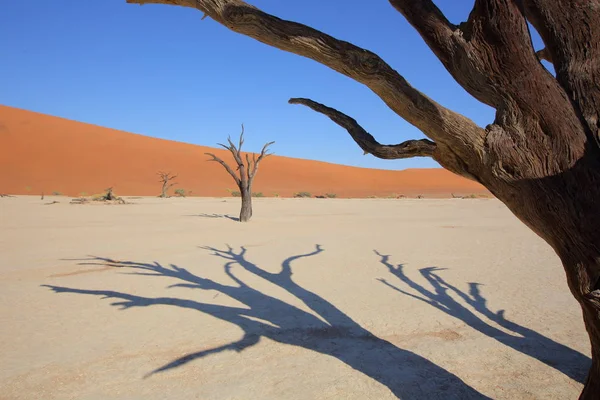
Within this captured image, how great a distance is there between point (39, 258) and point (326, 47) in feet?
23.8

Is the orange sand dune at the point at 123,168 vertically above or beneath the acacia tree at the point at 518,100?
above

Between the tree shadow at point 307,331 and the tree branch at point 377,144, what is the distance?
1.68m

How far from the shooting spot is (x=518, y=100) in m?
1.92

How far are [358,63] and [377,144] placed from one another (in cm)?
46

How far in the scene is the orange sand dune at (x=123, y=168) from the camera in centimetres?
4488

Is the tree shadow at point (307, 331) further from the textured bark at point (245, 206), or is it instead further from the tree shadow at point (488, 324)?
the textured bark at point (245, 206)

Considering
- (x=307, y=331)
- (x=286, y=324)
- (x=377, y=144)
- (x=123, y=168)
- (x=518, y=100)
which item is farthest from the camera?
(x=123, y=168)

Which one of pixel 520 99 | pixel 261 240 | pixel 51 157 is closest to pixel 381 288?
pixel 520 99

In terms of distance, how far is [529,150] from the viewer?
1.91 meters

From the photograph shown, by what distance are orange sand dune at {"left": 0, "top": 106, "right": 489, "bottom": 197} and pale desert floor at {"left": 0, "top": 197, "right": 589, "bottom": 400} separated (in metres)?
37.9

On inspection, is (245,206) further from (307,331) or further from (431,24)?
(431,24)

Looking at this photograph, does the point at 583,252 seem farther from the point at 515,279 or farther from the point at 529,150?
the point at 515,279

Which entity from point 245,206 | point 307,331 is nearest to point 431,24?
point 307,331

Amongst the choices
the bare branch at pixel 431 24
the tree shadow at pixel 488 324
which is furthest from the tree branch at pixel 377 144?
the tree shadow at pixel 488 324
